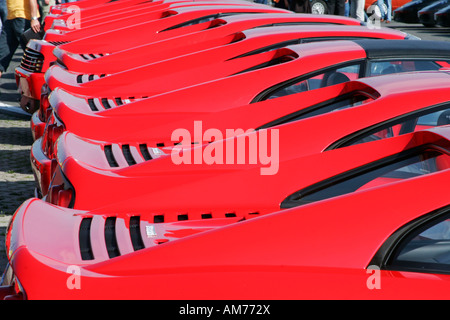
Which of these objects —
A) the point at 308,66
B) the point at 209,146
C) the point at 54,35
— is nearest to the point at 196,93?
the point at 308,66

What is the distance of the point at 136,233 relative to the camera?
3076 mm

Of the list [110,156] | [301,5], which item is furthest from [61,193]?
[301,5]

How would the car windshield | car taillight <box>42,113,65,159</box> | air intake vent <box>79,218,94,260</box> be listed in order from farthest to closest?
car taillight <box>42,113,65,159</box> → the car windshield → air intake vent <box>79,218,94,260</box>

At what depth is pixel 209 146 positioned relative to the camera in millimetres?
3818

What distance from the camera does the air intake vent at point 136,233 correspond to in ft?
9.62

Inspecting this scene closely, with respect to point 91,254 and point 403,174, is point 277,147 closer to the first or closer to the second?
point 403,174

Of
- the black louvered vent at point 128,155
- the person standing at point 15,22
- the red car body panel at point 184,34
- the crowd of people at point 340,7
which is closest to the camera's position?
the black louvered vent at point 128,155

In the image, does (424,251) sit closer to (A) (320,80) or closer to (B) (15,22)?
(A) (320,80)

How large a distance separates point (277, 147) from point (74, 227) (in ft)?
3.66

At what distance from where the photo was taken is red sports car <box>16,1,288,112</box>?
26.6 feet

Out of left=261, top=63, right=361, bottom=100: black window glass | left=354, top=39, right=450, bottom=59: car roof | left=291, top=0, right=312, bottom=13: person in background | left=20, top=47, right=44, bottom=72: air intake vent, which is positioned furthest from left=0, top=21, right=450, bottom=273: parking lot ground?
left=291, top=0, right=312, bottom=13: person in background

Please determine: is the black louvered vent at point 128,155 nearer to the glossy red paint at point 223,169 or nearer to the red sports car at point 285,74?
the glossy red paint at point 223,169

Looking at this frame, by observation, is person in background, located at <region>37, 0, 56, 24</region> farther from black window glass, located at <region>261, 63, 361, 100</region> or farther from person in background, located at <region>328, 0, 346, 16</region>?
black window glass, located at <region>261, 63, 361, 100</region>

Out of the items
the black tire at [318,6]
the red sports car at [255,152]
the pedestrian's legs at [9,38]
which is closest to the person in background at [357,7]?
the pedestrian's legs at [9,38]
